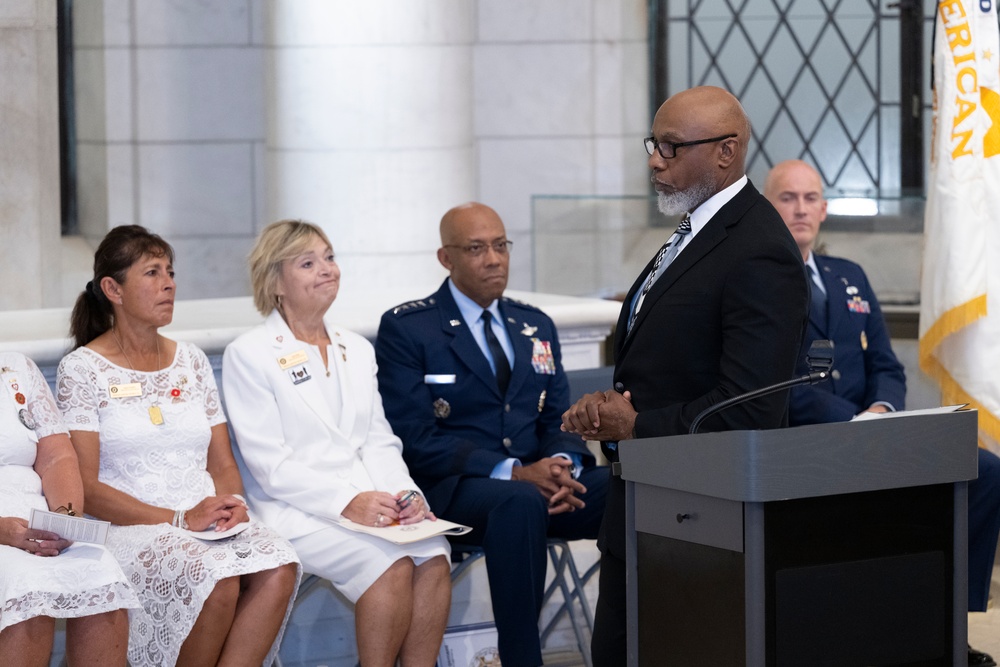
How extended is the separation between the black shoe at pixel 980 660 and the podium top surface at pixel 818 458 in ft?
6.67

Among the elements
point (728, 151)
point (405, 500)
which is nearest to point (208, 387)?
point (405, 500)

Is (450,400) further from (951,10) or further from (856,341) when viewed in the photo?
(951,10)

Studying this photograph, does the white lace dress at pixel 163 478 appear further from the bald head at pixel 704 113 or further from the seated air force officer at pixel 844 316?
the seated air force officer at pixel 844 316

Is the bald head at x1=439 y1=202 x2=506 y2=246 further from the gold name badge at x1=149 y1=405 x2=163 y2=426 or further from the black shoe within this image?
the black shoe

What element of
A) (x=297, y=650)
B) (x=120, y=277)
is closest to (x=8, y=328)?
(x=120, y=277)

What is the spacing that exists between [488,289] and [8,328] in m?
1.66

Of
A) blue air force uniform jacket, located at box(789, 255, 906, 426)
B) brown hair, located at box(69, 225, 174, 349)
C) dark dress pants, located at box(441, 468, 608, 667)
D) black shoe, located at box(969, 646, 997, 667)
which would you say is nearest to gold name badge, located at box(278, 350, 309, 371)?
brown hair, located at box(69, 225, 174, 349)

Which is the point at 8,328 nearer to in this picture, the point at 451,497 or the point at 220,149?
the point at 451,497

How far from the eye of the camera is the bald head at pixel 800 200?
5008 millimetres

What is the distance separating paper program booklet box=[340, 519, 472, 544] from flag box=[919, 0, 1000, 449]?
2.33 metres

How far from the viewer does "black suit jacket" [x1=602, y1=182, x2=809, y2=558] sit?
2.73 m

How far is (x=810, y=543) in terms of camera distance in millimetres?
2484

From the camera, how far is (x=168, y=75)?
7.80 m

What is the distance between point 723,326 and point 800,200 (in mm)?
2388
